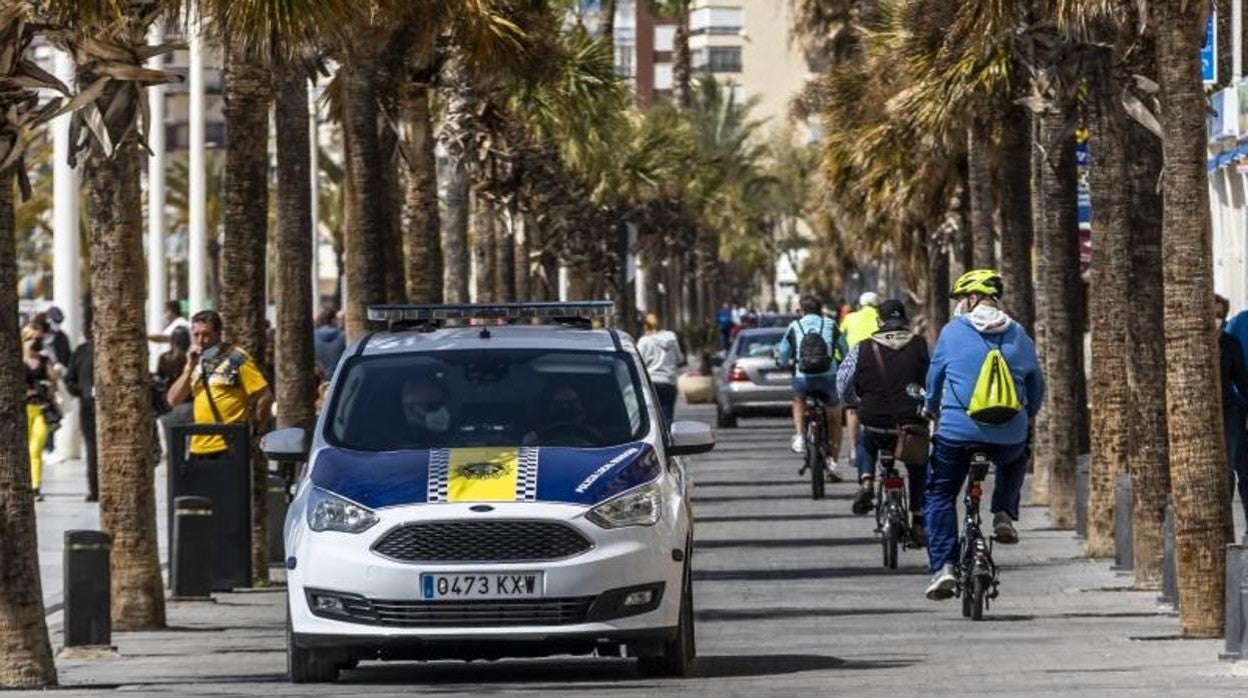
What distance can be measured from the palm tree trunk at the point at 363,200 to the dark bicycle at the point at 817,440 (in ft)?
15.5

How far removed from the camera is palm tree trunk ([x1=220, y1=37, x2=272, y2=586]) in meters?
20.6

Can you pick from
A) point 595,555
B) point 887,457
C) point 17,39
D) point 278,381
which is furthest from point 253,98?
point 595,555

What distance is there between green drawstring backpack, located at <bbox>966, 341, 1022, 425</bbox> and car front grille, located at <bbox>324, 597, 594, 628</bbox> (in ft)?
12.5

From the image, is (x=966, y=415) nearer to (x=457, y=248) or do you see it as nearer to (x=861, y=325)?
(x=861, y=325)

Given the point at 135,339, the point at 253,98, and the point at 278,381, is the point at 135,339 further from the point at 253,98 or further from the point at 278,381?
the point at 278,381

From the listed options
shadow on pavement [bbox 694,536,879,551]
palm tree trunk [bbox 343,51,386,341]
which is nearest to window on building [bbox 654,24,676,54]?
palm tree trunk [bbox 343,51,386,341]

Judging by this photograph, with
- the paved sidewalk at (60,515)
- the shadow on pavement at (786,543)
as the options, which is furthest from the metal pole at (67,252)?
the shadow on pavement at (786,543)

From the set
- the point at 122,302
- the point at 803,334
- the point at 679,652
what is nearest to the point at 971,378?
the point at 679,652

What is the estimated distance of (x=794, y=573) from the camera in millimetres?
20656

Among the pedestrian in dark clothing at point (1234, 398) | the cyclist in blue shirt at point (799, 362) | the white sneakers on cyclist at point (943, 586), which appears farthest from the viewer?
the cyclist in blue shirt at point (799, 362)

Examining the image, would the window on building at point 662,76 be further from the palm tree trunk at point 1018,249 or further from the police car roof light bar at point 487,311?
the police car roof light bar at point 487,311

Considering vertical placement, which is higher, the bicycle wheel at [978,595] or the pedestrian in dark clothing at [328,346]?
the pedestrian in dark clothing at [328,346]

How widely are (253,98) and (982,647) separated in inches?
292

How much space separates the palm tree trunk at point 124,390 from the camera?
1720 cm
